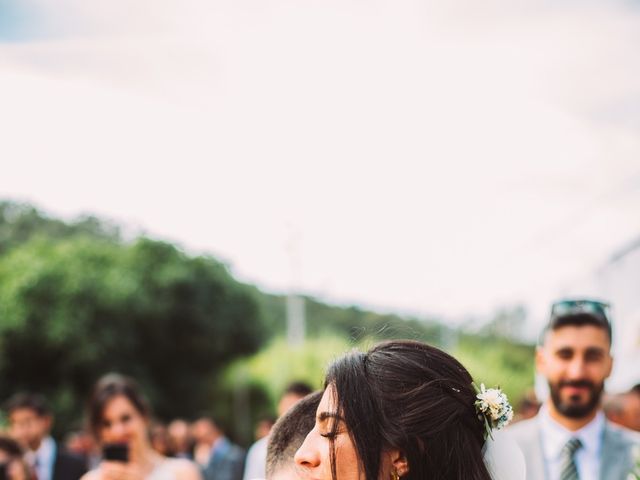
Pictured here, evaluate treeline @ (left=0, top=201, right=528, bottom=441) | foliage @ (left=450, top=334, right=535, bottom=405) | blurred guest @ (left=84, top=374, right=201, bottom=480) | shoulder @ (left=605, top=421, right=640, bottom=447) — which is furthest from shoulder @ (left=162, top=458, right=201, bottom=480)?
treeline @ (left=0, top=201, right=528, bottom=441)

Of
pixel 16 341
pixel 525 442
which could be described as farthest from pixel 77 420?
pixel 525 442

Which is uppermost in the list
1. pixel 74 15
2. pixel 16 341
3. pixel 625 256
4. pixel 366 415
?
pixel 16 341

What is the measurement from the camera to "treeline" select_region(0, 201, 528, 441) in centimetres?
2719

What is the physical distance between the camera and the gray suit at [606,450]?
11.9ft

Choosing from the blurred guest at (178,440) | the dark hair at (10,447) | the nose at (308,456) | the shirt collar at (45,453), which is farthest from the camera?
the blurred guest at (178,440)

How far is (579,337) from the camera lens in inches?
149

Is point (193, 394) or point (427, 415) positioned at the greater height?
point (193, 394)

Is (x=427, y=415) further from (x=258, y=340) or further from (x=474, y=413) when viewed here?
(x=258, y=340)

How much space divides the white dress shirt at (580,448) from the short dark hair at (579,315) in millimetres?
431

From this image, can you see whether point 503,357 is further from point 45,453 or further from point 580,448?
point 580,448

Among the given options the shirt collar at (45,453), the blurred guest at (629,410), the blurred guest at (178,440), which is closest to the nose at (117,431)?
the shirt collar at (45,453)

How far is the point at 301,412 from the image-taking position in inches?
88.0

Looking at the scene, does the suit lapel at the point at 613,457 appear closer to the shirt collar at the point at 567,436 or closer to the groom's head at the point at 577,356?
the shirt collar at the point at 567,436

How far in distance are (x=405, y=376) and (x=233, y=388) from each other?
30.6 metres
